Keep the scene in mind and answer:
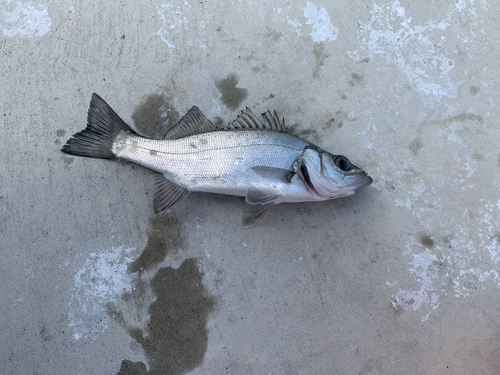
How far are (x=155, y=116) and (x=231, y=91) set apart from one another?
2.67 feet

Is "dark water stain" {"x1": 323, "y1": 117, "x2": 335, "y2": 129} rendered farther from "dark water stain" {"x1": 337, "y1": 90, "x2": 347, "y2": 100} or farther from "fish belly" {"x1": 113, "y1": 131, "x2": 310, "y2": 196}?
"fish belly" {"x1": 113, "y1": 131, "x2": 310, "y2": 196}

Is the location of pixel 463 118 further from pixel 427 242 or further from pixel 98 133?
pixel 98 133

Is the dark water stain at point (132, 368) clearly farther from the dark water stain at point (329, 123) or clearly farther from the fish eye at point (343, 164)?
the dark water stain at point (329, 123)

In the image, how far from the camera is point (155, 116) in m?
3.04

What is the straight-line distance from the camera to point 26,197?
115 inches

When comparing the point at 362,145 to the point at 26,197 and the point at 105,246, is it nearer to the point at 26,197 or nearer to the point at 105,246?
the point at 105,246

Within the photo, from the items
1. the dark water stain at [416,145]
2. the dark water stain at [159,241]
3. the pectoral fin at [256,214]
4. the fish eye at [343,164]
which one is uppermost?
the dark water stain at [416,145]

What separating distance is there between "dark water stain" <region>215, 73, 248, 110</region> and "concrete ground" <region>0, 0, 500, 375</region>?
15mm

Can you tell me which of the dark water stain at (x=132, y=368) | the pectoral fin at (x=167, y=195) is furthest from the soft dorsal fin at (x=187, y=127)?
the dark water stain at (x=132, y=368)

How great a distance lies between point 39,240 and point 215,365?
2034mm

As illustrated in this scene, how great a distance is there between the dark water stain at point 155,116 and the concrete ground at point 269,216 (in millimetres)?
23

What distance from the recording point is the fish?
2559 millimetres

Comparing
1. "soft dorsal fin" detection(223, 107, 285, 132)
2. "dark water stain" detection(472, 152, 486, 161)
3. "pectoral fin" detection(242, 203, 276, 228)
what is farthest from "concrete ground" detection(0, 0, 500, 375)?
"soft dorsal fin" detection(223, 107, 285, 132)

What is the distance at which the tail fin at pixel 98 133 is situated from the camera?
271 cm
